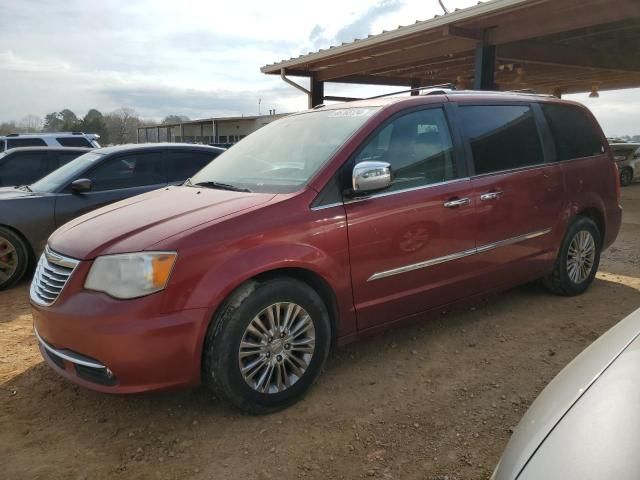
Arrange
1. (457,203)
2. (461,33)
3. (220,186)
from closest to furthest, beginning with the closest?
1. (220,186)
2. (457,203)
3. (461,33)

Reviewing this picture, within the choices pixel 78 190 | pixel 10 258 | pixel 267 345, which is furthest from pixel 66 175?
pixel 267 345

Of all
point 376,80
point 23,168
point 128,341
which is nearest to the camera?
point 128,341

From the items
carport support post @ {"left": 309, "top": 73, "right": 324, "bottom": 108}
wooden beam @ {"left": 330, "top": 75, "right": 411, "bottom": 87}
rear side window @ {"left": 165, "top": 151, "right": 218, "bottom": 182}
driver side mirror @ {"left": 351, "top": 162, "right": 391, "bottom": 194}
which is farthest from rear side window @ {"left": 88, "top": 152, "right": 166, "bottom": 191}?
wooden beam @ {"left": 330, "top": 75, "right": 411, "bottom": 87}

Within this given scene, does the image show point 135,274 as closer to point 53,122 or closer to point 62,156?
point 62,156

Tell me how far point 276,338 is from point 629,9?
7.90 meters

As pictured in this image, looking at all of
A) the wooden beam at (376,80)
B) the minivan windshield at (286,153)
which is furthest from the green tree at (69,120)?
the minivan windshield at (286,153)

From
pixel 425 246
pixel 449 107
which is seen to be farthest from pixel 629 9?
pixel 425 246

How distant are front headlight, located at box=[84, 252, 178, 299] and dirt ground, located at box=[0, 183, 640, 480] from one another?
0.81 metres

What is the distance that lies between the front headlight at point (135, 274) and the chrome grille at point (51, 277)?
0.26m

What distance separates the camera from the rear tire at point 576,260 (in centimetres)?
472

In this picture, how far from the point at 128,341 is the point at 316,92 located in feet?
41.3

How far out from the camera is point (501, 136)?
4160 mm

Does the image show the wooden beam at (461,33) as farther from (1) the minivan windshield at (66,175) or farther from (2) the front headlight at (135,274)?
(2) the front headlight at (135,274)

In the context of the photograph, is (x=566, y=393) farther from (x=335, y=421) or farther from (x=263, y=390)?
(x=263, y=390)
